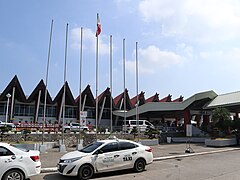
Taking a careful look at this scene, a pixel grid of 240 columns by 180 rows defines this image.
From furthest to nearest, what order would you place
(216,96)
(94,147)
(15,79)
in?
(15,79) < (216,96) < (94,147)

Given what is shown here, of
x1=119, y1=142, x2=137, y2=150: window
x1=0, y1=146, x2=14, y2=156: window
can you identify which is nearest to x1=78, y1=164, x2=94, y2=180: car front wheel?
x1=119, y1=142, x2=137, y2=150: window

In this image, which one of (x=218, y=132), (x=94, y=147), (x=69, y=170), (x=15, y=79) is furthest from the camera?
(x=15, y=79)

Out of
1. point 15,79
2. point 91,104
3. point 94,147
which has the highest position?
point 15,79

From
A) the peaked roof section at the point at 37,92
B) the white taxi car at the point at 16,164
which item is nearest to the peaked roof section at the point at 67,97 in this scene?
the peaked roof section at the point at 37,92

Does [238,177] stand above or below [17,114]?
below

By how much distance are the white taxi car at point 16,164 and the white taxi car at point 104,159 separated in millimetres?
1276

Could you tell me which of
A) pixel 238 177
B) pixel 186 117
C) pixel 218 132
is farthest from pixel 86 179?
pixel 186 117

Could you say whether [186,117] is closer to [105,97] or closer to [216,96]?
[216,96]

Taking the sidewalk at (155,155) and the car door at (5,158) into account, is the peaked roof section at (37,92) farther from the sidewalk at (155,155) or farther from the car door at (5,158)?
the car door at (5,158)

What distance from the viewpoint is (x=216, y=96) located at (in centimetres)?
3622

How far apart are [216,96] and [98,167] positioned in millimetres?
30682

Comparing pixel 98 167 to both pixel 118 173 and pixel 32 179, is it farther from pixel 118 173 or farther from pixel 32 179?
pixel 32 179

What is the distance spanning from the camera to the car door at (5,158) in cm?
795

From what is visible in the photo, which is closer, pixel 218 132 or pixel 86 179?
pixel 86 179
